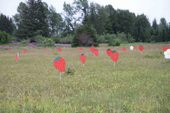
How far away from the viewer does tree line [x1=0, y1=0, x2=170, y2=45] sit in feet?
218

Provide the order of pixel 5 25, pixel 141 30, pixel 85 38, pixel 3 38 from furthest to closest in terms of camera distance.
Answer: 1. pixel 141 30
2. pixel 5 25
3. pixel 3 38
4. pixel 85 38

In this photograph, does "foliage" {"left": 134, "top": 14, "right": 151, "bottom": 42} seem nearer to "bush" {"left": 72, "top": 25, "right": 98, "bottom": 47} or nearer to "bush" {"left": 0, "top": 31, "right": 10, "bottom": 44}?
"bush" {"left": 72, "top": 25, "right": 98, "bottom": 47}

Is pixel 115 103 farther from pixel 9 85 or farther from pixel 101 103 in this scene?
pixel 9 85

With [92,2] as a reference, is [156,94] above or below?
below

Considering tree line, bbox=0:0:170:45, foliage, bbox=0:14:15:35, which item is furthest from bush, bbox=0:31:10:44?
foliage, bbox=0:14:15:35

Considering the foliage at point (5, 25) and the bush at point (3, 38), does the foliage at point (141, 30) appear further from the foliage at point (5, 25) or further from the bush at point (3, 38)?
the bush at point (3, 38)

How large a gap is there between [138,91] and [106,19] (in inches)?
3210

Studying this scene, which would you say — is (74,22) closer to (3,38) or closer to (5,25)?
(5,25)

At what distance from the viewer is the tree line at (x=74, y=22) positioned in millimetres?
66312

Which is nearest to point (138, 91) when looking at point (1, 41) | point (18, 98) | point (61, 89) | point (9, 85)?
→ point (61, 89)

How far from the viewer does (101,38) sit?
68.8 m

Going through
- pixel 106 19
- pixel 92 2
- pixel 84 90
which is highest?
pixel 92 2

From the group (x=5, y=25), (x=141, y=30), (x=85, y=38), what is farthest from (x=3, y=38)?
(x=141, y=30)

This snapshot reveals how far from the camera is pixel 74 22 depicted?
8806 centimetres
